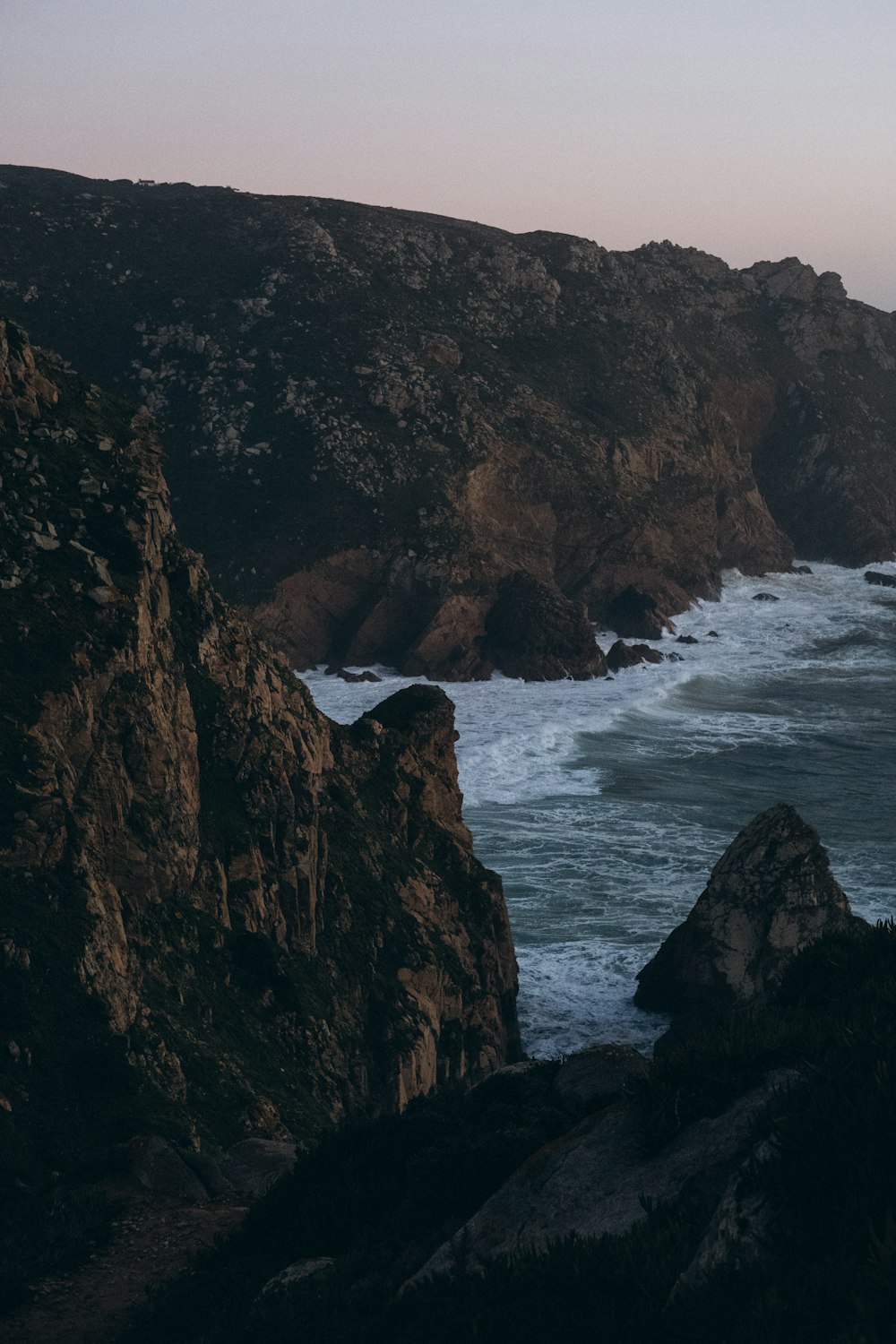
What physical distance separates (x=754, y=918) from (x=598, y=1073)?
2341 centimetres

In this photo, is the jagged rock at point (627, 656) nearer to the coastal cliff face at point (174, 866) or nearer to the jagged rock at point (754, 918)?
the jagged rock at point (754, 918)

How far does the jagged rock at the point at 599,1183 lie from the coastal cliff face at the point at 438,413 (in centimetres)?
8043

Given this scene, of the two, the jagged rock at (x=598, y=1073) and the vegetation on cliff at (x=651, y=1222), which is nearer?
the vegetation on cliff at (x=651, y=1222)

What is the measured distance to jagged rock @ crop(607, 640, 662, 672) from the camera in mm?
98775

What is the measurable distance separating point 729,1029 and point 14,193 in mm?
140647

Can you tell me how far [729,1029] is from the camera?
15.8 meters

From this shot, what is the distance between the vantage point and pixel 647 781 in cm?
6825

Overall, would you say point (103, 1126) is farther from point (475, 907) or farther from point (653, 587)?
point (653, 587)

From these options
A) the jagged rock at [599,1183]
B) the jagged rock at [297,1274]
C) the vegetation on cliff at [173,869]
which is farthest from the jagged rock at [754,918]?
the jagged rock at [297,1274]

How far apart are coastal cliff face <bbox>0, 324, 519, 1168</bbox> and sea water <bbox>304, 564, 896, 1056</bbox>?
5732 millimetres

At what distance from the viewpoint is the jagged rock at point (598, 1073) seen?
1848cm

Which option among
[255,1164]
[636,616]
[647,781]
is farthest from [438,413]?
[255,1164]

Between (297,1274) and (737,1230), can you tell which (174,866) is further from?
(737,1230)

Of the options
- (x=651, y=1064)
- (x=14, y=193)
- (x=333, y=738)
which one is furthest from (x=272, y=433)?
(x=651, y=1064)
